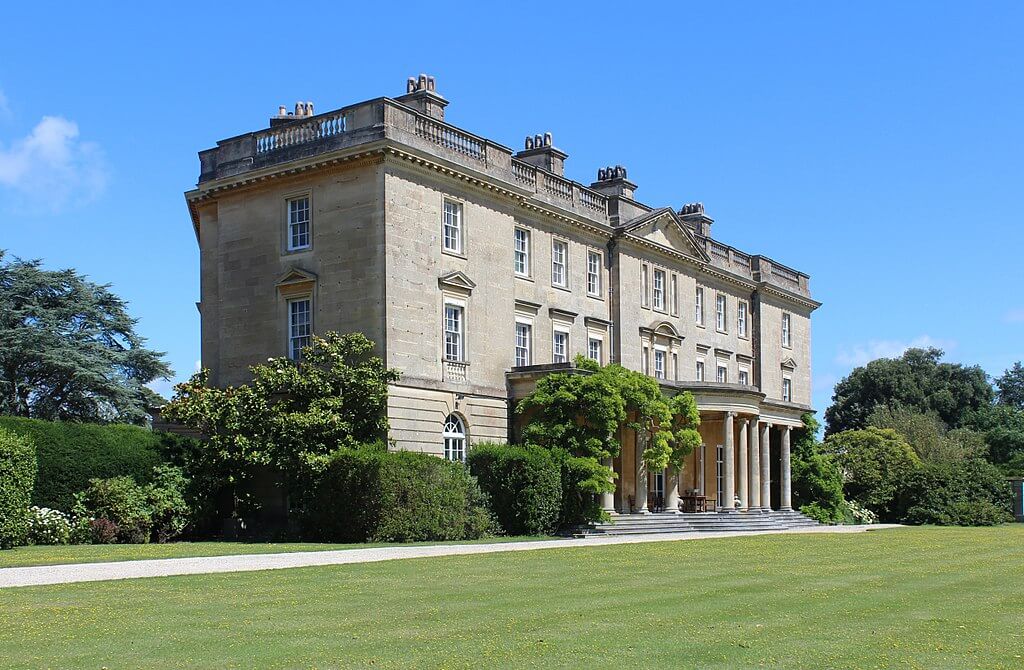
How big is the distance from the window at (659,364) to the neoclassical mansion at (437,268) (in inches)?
3.0

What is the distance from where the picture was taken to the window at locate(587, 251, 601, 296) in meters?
40.6

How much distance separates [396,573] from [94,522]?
39.6 ft

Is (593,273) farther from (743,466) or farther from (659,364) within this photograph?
(743,466)

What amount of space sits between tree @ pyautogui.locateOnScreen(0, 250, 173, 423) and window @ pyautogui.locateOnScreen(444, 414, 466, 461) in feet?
63.9

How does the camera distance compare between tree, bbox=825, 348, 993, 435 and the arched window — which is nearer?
the arched window

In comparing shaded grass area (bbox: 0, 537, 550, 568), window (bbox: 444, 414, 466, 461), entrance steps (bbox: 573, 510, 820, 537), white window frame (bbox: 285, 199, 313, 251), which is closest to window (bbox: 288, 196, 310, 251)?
white window frame (bbox: 285, 199, 313, 251)

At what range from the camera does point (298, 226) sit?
33.7 metres

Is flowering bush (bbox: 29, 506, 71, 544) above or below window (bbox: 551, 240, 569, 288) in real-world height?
below

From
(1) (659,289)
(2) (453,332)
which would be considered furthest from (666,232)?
(2) (453,332)

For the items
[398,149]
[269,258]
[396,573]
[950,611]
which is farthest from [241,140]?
[950,611]

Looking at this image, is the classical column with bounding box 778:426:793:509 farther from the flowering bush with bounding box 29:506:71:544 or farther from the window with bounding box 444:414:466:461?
the flowering bush with bounding box 29:506:71:544

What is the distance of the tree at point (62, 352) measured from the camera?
152ft

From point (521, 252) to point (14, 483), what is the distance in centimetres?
1785

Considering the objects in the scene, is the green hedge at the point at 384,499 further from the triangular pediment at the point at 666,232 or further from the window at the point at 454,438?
the triangular pediment at the point at 666,232
